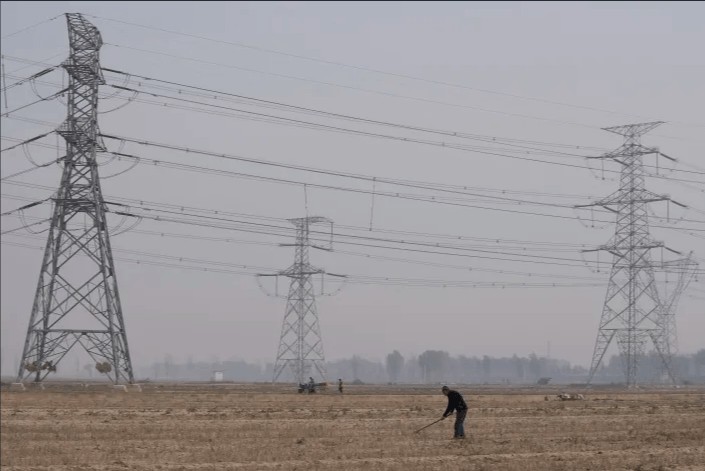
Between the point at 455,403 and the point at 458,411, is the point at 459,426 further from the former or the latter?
the point at 455,403

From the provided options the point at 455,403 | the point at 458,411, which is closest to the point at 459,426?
the point at 458,411

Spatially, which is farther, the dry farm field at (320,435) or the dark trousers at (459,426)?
the dark trousers at (459,426)

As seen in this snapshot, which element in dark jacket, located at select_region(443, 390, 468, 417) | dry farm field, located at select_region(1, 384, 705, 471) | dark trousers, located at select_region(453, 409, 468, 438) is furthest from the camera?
dark jacket, located at select_region(443, 390, 468, 417)

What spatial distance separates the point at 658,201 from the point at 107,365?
5008 centimetres

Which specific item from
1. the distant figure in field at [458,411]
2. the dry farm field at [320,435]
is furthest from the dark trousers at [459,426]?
the dry farm field at [320,435]

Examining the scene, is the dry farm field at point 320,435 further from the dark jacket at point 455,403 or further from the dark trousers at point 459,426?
the dark jacket at point 455,403

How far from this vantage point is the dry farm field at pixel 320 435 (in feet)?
88.3

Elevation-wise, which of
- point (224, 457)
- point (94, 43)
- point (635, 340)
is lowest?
point (224, 457)

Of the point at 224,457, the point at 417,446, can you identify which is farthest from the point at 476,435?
the point at 224,457

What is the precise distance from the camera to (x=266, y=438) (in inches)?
1300

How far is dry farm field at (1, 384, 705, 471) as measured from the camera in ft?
88.3

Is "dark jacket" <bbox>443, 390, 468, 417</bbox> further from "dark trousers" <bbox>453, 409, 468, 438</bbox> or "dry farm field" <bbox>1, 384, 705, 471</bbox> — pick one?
"dry farm field" <bbox>1, 384, 705, 471</bbox>

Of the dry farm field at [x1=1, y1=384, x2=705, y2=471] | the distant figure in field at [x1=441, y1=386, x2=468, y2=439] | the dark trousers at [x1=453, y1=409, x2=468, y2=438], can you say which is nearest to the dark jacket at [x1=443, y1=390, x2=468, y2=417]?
the distant figure in field at [x1=441, y1=386, x2=468, y2=439]

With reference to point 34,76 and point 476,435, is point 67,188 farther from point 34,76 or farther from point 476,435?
point 476,435
